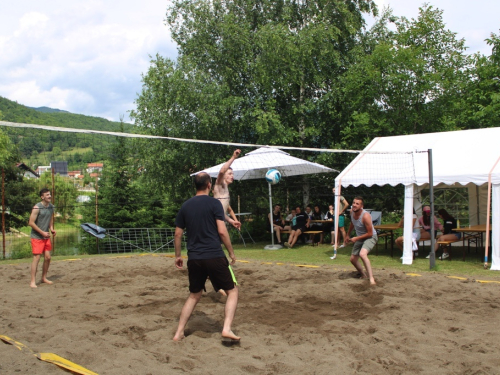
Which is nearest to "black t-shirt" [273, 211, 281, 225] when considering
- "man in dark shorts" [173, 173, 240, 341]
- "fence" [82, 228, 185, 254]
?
"fence" [82, 228, 185, 254]

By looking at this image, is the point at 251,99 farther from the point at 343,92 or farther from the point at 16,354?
the point at 16,354

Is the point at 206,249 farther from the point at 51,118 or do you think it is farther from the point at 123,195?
the point at 51,118

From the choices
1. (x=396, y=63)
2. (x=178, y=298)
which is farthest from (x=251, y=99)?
(x=178, y=298)

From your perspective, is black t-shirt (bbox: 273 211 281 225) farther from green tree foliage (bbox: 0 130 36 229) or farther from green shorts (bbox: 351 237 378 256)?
green tree foliage (bbox: 0 130 36 229)

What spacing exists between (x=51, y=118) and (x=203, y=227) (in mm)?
46332

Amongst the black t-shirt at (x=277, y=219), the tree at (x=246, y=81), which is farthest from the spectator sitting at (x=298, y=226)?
the tree at (x=246, y=81)

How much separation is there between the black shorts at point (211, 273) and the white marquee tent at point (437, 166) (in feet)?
18.7

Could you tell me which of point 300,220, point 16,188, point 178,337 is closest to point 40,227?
point 178,337

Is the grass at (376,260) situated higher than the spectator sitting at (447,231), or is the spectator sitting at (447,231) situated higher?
the spectator sitting at (447,231)

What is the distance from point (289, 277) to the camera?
26.2ft

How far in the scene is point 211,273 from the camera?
4.51 m

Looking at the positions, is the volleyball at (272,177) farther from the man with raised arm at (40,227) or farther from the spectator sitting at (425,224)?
the man with raised arm at (40,227)

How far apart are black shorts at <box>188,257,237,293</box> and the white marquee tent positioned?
18.7 feet

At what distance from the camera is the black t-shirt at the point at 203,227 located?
14.8 feet
